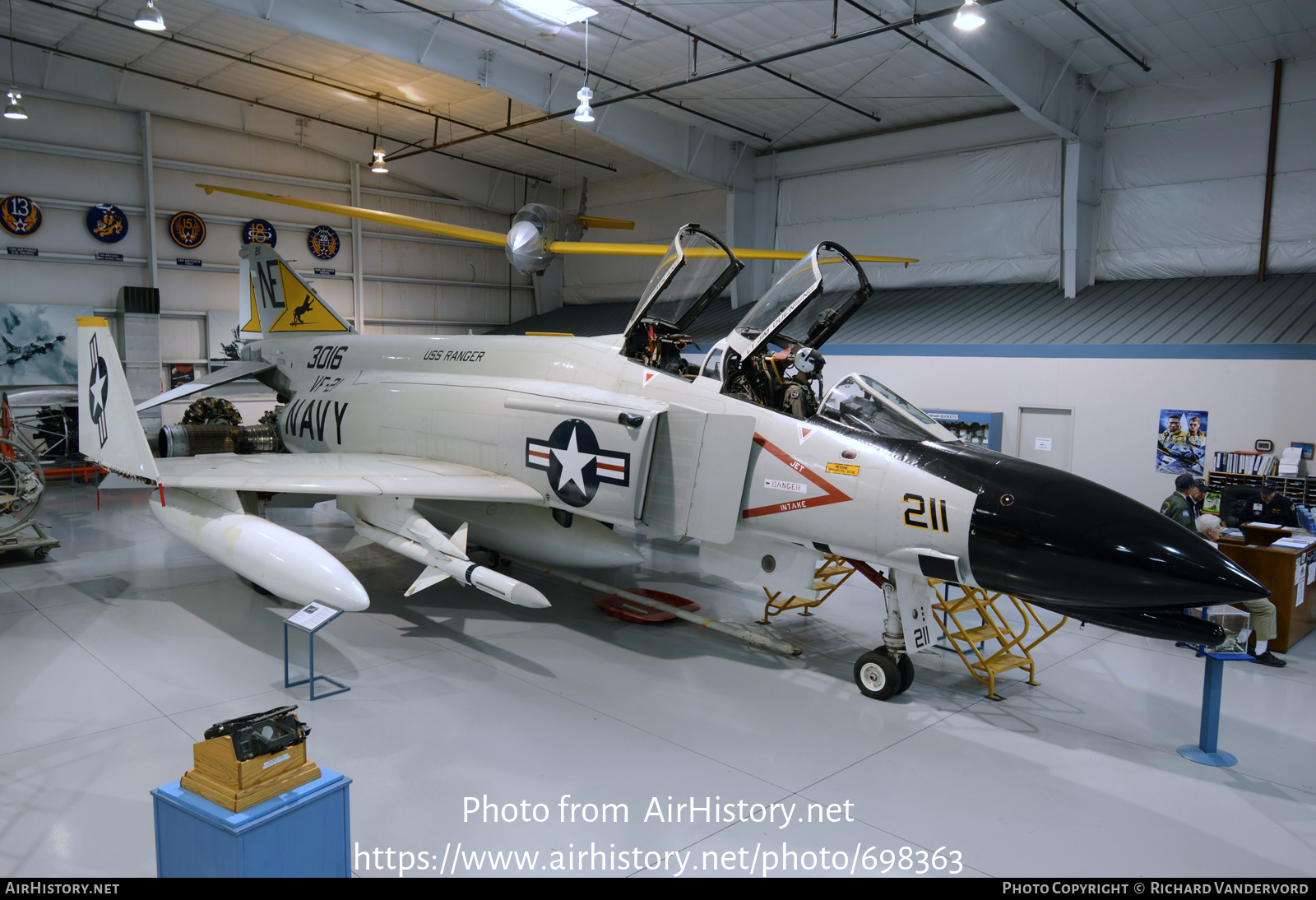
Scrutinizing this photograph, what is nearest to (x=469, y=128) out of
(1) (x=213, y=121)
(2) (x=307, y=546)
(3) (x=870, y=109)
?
(1) (x=213, y=121)

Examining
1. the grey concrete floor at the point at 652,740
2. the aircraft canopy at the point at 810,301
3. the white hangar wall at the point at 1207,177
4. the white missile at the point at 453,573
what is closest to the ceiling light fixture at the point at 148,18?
the white missile at the point at 453,573

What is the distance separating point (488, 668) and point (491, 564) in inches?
105

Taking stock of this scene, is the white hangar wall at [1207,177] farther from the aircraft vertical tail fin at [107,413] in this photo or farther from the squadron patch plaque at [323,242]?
the squadron patch plaque at [323,242]

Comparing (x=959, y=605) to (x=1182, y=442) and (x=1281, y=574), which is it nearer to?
(x=1281, y=574)

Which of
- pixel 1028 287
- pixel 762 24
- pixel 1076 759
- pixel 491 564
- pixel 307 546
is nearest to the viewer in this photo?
pixel 1076 759

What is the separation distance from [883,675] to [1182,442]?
6.72 meters

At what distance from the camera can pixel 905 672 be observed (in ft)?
18.8

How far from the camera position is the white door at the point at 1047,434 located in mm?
10836

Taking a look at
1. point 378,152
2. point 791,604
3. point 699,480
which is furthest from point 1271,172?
point 378,152

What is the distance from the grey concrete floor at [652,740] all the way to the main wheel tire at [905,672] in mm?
94

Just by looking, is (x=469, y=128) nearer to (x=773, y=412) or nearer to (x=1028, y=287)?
(x=1028, y=287)

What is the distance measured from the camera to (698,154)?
16469mm

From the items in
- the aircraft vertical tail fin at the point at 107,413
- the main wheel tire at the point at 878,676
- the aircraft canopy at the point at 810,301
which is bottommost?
the main wheel tire at the point at 878,676

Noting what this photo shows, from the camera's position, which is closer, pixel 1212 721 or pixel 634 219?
pixel 1212 721
